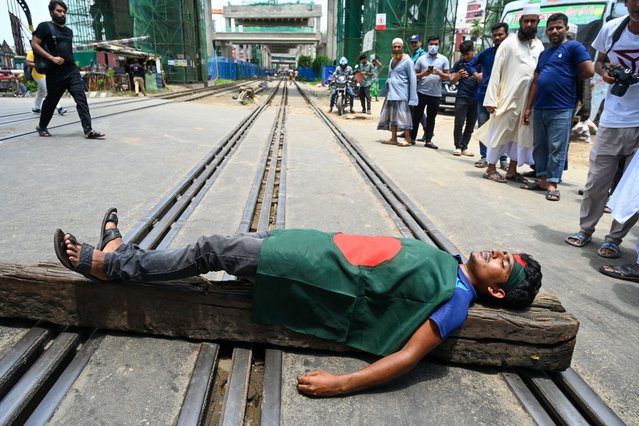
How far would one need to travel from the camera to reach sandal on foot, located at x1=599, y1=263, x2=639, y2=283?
10.1ft

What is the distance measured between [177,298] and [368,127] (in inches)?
417

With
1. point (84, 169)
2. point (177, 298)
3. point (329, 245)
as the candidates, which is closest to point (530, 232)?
point (329, 245)

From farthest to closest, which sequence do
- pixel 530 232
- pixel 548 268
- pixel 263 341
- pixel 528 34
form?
pixel 528 34 → pixel 530 232 → pixel 548 268 → pixel 263 341

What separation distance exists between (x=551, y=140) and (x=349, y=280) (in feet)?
14.0

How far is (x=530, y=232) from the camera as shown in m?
3.98

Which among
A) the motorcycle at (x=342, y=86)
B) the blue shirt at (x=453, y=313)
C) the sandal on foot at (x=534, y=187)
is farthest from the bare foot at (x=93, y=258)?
the motorcycle at (x=342, y=86)

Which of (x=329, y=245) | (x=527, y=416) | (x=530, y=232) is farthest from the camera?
(x=530, y=232)

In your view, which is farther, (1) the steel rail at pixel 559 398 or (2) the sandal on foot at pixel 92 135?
(2) the sandal on foot at pixel 92 135

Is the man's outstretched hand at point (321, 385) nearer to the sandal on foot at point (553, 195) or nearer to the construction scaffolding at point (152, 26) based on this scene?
the sandal on foot at point (553, 195)

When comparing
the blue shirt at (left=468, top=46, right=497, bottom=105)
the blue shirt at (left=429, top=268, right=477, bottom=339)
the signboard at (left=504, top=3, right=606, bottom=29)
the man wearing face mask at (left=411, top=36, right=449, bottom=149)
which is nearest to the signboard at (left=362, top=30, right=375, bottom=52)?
the signboard at (left=504, top=3, right=606, bottom=29)

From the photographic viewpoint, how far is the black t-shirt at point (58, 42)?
6.31 m

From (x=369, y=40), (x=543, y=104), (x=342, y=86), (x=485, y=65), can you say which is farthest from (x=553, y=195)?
(x=369, y=40)

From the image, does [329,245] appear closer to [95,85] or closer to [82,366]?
[82,366]

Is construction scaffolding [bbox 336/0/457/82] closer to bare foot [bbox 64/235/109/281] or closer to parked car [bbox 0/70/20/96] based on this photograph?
parked car [bbox 0/70/20/96]
